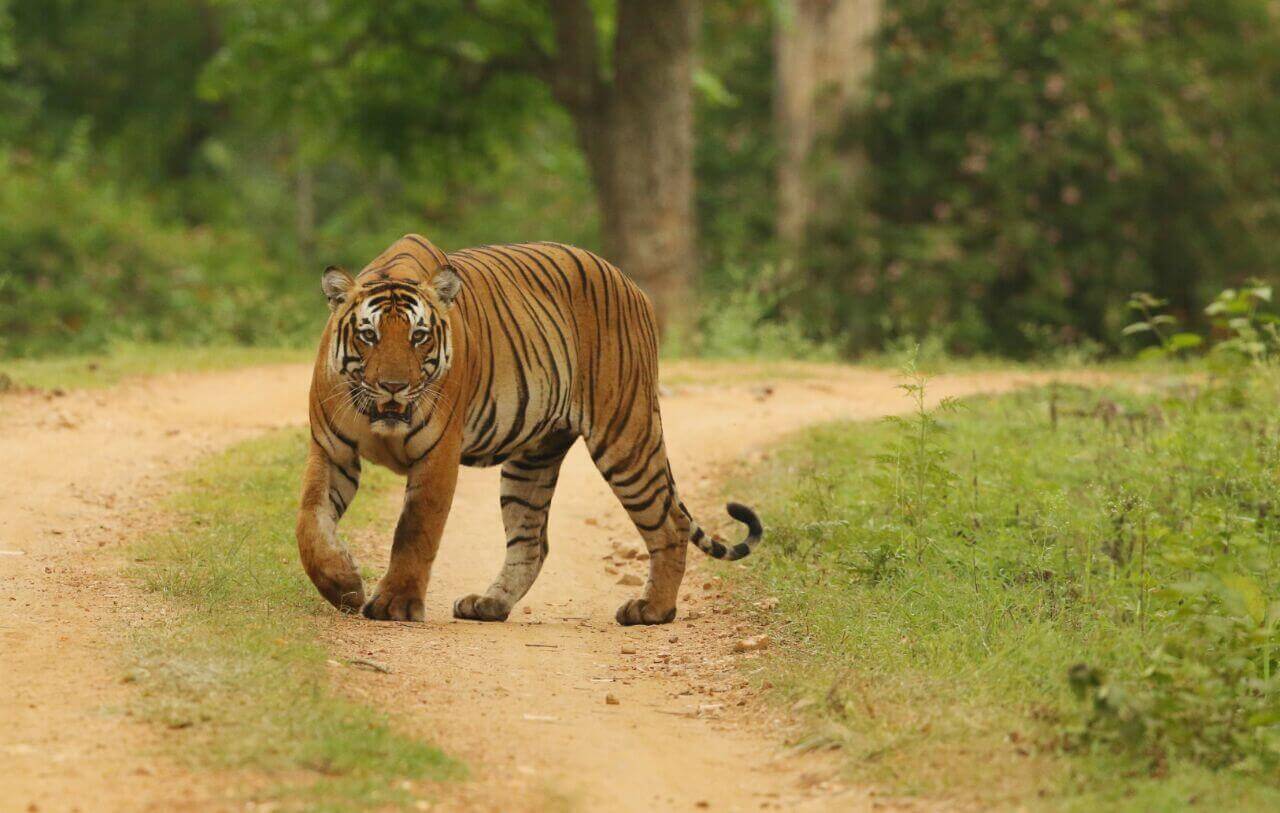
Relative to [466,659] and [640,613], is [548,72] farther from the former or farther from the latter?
[466,659]

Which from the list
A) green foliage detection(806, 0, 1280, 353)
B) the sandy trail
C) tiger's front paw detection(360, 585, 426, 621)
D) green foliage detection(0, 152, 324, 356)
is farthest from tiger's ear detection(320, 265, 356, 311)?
green foliage detection(806, 0, 1280, 353)

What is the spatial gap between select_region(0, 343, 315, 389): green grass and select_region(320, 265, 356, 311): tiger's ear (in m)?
5.56

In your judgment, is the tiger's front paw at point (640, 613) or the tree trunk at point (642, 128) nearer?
the tiger's front paw at point (640, 613)

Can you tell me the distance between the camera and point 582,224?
2416 centimetres

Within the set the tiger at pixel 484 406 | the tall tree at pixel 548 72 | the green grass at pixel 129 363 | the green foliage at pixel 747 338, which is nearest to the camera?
the tiger at pixel 484 406

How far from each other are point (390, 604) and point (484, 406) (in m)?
0.87

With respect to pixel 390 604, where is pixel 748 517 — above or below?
above

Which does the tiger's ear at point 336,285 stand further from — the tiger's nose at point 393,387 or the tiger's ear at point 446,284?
the tiger's nose at point 393,387

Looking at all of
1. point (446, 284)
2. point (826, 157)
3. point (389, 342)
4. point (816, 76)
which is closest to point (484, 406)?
point (446, 284)

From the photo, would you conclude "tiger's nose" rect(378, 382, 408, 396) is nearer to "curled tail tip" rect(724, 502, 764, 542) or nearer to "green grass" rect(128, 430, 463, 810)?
"green grass" rect(128, 430, 463, 810)

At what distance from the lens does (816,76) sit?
19078 mm

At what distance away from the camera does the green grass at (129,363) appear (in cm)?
1209

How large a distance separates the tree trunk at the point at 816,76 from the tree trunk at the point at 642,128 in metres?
2.28

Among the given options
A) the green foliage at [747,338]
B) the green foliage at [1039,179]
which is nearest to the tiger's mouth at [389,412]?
the green foliage at [747,338]
